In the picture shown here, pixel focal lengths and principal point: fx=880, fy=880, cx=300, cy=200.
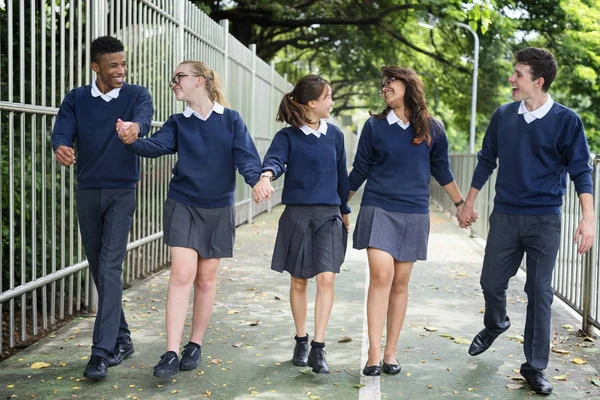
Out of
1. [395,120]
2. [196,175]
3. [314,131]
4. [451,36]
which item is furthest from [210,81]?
[451,36]

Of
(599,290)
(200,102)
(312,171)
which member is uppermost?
(200,102)

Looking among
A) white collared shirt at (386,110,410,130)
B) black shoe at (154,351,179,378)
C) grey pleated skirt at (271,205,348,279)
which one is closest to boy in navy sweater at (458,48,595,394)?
white collared shirt at (386,110,410,130)

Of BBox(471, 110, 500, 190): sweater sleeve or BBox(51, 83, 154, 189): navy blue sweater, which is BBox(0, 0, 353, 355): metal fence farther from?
BBox(471, 110, 500, 190): sweater sleeve

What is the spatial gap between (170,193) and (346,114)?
80.2 metres

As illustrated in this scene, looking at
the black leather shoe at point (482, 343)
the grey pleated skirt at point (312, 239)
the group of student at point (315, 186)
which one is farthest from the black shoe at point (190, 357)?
the black leather shoe at point (482, 343)

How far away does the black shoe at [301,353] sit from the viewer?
5430 millimetres

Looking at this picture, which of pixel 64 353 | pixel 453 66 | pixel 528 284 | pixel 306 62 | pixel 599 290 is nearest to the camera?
pixel 528 284

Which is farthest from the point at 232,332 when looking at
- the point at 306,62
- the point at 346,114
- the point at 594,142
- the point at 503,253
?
the point at 346,114

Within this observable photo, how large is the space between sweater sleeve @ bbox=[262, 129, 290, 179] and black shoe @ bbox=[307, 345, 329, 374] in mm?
1078

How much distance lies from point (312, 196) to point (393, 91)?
2.54 feet

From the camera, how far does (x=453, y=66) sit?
1054 inches

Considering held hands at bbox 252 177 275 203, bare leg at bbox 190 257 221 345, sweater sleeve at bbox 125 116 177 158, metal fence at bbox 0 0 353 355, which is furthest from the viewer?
metal fence at bbox 0 0 353 355

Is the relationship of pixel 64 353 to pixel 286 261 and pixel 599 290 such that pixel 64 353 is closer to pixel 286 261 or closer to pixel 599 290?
pixel 286 261

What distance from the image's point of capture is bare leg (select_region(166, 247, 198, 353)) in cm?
509
